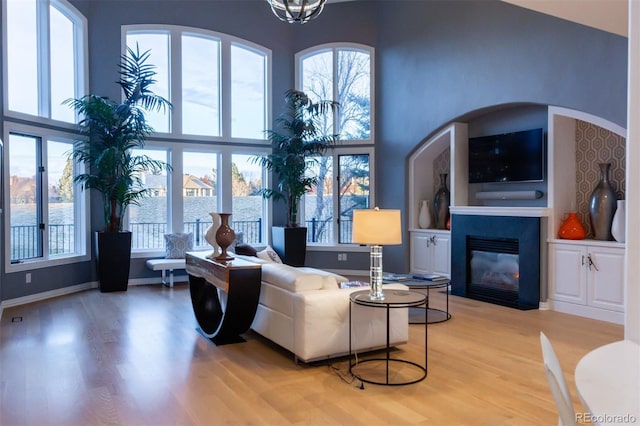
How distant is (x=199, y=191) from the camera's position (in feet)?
26.6

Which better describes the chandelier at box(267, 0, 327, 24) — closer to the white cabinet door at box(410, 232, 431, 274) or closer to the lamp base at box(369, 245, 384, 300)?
the lamp base at box(369, 245, 384, 300)

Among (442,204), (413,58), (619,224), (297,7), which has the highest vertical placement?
(413,58)

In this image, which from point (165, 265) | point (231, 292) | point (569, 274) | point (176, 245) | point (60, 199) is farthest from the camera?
point (176, 245)

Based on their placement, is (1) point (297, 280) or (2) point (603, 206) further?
(2) point (603, 206)

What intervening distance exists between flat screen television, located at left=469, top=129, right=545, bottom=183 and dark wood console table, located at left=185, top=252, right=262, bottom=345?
153 inches

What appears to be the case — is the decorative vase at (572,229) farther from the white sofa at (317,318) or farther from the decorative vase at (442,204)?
the white sofa at (317,318)

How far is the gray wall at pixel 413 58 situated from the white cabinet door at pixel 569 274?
151 cm

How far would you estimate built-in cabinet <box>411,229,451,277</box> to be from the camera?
7.20m

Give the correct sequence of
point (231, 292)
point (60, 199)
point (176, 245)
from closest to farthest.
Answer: point (231, 292), point (60, 199), point (176, 245)

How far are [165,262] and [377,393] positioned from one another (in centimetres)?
484

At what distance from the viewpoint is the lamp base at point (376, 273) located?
359 centimetres

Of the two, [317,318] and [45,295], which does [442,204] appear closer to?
[317,318]

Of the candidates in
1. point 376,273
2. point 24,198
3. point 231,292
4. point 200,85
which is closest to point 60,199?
point 24,198

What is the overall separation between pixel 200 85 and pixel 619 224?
6.45m
